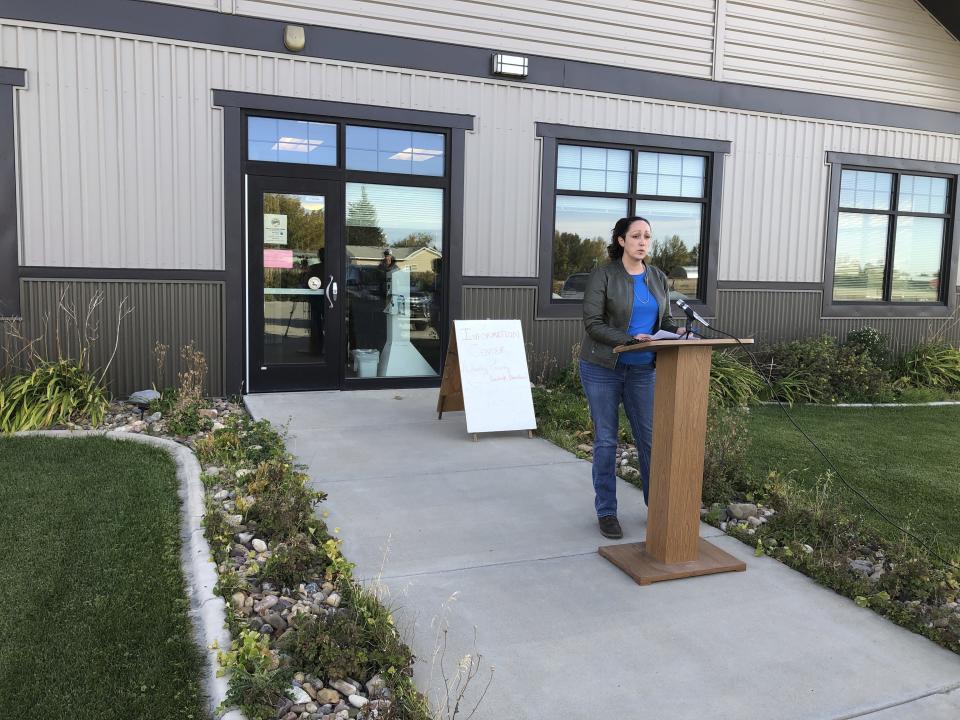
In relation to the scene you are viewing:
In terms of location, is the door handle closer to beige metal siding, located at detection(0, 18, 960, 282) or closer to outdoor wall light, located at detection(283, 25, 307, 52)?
beige metal siding, located at detection(0, 18, 960, 282)

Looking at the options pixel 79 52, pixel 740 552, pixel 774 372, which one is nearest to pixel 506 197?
pixel 774 372

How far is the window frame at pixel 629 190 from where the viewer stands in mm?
9156

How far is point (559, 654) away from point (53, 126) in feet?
22.1

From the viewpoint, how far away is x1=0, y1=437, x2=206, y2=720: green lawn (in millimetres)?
2764

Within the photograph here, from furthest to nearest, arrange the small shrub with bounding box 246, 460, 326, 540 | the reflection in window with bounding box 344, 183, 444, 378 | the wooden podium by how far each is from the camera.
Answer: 1. the reflection in window with bounding box 344, 183, 444, 378
2. the small shrub with bounding box 246, 460, 326, 540
3. the wooden podium

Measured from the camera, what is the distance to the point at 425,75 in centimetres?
847

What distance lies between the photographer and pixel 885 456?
659 cm

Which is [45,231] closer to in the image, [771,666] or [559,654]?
[559,654]

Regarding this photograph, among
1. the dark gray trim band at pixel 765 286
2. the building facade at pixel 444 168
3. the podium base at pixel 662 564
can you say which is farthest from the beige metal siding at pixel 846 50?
the podium base at pixel 662 564

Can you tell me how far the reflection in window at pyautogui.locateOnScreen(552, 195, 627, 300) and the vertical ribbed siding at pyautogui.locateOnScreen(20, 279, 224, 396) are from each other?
3.94 metres

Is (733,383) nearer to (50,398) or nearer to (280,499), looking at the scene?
(280,499)

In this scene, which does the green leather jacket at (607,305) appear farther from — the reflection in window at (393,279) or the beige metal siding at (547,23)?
the beige metal siding at (547,23)

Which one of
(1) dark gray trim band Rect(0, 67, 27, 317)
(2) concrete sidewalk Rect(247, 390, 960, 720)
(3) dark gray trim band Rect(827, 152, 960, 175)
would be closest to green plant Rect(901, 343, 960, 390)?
(3) dark gray trim band Rect(827, 152, 960, 175)

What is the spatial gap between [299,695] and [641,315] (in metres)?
2.64
